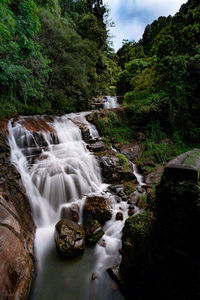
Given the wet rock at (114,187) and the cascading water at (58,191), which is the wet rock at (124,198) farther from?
the wet rock at (114,187)

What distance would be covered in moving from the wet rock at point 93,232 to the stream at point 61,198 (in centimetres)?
14

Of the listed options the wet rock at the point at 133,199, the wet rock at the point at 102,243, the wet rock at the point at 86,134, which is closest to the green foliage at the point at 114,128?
the wet rock at the point at 86,134

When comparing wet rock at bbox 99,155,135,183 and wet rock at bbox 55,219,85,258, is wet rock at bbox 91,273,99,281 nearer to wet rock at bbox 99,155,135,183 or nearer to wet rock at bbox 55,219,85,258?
wet rock at bbox 55,219,85,258

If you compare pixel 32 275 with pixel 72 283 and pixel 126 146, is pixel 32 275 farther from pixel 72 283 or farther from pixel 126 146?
pixel 126 146

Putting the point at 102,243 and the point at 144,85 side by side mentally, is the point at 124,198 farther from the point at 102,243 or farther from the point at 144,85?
the point at 144,85

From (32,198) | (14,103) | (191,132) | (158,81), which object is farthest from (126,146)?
(14,103)

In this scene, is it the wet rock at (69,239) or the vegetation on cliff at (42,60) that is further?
the vegetation on cliff at (42,60)

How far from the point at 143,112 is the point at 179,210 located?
908cm

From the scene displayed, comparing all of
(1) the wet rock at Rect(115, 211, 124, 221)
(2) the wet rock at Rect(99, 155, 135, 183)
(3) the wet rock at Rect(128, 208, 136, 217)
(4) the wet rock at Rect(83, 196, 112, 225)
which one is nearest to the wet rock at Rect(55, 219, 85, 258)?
(4) the wet rock at Rect(83, 196, 112, 225)

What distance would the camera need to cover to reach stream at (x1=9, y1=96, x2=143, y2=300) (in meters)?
3.03

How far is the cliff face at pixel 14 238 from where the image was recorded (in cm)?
254

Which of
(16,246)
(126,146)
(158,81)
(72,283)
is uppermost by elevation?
(158,81)

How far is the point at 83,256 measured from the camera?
3660 millimetres

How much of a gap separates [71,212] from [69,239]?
1125 millimetres
